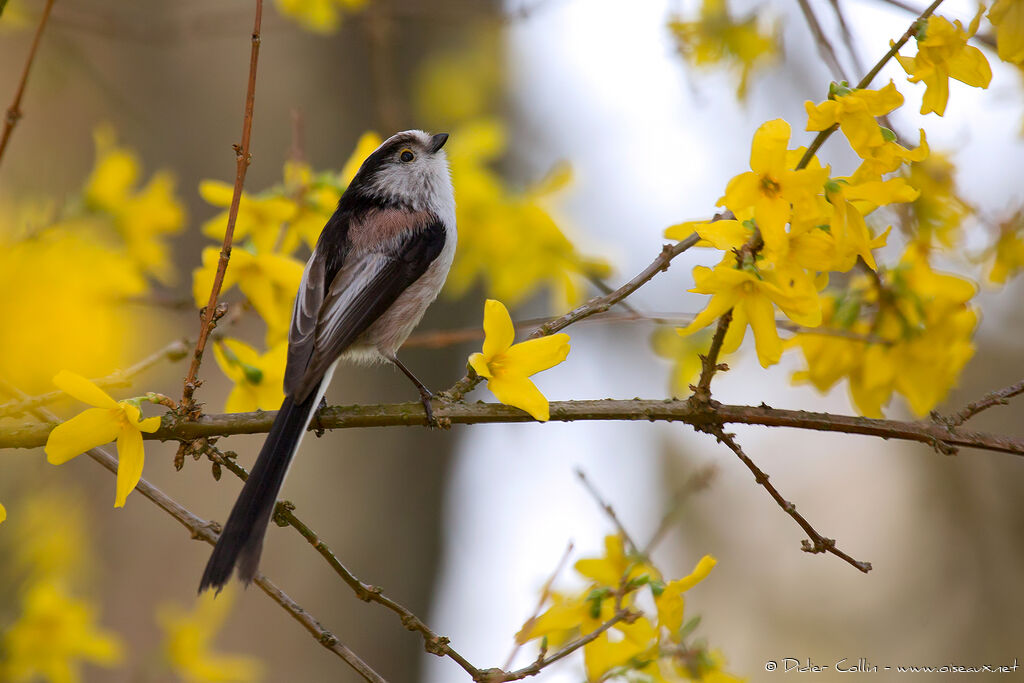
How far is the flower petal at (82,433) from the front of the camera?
5.61 feet

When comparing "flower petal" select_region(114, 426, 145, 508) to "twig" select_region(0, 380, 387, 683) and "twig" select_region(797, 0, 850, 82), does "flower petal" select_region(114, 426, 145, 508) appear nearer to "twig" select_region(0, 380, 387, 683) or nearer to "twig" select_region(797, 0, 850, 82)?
"twig" select_region(0, 380, 387, 683)

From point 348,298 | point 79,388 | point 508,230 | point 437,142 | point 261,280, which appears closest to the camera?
point 79,388

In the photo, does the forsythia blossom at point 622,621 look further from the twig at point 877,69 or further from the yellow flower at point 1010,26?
the yellow flower at point 1010,26

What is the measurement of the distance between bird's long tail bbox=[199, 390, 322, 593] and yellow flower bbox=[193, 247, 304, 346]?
0.44m

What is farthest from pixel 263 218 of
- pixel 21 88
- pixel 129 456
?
pixel 129 456

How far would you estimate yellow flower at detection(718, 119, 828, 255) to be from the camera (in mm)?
1727

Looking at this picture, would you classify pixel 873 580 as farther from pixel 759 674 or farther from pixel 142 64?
pixel 142 64

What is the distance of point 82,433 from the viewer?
5.68 feet

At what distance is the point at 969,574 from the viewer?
18.8ft

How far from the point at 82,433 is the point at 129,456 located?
0.10m

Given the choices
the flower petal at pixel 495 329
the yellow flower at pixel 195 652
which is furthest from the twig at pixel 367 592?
the yellow flower at pixel 195 652

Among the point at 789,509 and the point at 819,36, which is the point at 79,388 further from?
the point at 819,36

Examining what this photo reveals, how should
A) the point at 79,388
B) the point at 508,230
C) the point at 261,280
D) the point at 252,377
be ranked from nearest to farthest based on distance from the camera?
the point at 79,388
the point at 252,377
the point at 261,280
the point at 508,230

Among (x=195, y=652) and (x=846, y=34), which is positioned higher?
(x=846, y=34)
